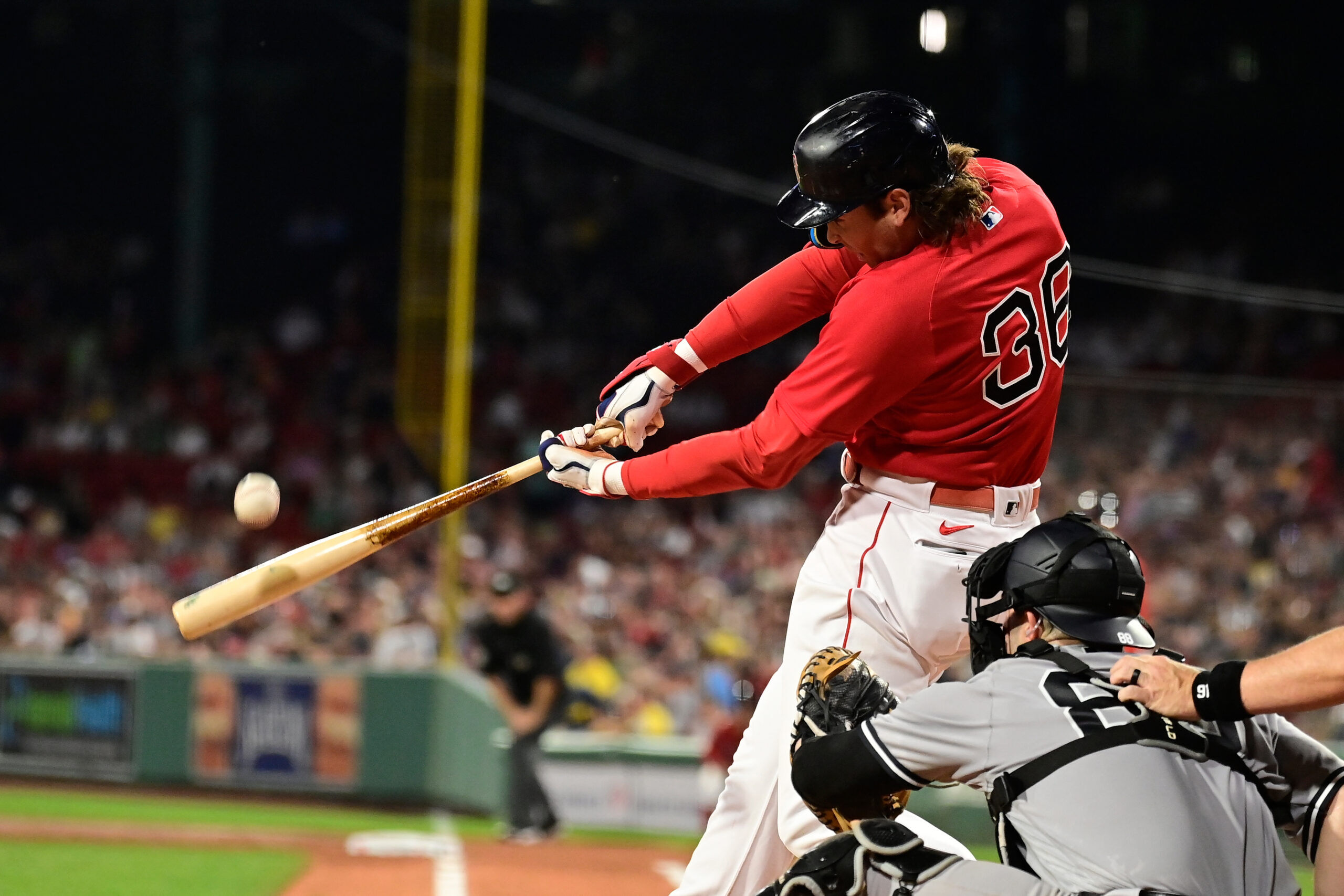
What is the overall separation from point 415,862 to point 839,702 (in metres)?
5.70

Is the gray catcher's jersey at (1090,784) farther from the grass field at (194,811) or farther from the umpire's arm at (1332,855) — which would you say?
the grass field at (194,811)

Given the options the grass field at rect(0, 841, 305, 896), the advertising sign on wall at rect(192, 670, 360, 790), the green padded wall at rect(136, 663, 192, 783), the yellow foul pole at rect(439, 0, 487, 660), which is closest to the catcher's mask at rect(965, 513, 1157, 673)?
the grass field at rect(0, 841, 305, 896)

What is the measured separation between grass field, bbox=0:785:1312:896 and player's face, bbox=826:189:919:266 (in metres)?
3.88

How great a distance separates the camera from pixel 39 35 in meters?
21.1

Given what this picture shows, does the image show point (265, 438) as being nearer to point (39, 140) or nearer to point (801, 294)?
point (39, 140)

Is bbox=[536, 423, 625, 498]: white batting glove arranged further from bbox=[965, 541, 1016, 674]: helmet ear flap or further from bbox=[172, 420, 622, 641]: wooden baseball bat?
bbox=[965, 541, 1016, 674]: helmet ear flap

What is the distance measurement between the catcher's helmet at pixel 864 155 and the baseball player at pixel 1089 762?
0.72m

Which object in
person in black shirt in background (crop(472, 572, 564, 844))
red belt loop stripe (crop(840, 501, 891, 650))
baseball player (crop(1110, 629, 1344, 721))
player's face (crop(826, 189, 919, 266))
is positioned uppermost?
player's face (crop(826, 189, 919, 266))

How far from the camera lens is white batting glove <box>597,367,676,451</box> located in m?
3.35

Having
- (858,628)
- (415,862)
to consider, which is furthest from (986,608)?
(415,862)

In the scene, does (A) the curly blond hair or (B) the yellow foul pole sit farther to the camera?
(B) the yellow foul pole

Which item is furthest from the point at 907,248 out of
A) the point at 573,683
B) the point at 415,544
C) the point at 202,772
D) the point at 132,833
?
the point at 415,544

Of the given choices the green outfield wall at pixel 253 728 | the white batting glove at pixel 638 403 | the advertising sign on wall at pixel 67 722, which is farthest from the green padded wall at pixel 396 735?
the white batting glove at pixel 638 403

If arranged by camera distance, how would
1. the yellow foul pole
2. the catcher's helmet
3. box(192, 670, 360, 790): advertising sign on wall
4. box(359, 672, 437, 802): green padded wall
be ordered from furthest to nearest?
box(192, 670, 360, 790): advertising sign on wall → box(359, 672, 437, 802): green padded wall → the yellow foul pole → the catcher's helmet
